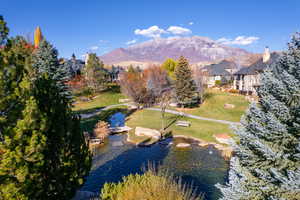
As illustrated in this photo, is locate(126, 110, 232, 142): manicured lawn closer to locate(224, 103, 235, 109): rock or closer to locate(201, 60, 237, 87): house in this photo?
locate(224, 103, 235, 109): rock

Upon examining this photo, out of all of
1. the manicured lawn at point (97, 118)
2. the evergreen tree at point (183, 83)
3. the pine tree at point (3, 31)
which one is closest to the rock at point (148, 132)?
the manicured lawn at point (97, 118)

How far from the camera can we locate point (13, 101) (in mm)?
6332

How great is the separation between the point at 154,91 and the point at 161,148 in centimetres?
2233

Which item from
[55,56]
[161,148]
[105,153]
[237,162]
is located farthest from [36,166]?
[55,56]

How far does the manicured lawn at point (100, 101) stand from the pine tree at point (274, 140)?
132 feet

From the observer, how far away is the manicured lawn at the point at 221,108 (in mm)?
33025

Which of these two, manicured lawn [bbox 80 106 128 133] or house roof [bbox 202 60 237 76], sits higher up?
house roof [bbox 202 60 237 76]

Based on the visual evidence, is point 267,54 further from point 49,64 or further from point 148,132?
point 49,64

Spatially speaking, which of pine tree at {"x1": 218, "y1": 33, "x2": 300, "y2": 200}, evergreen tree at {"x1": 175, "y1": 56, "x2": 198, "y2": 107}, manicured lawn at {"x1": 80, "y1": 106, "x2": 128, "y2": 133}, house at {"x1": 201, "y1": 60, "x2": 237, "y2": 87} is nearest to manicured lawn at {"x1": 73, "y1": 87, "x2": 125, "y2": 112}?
manicured lawn at {"x1": 80, "y1": 106, "x2": 128, "y2": 133}

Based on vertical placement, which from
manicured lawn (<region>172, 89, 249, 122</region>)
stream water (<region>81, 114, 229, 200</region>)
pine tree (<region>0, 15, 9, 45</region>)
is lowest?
stream water (<region>81, 114, 229, 200</region>)

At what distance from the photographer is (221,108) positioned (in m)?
36.3

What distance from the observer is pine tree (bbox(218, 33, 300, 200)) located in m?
5.19

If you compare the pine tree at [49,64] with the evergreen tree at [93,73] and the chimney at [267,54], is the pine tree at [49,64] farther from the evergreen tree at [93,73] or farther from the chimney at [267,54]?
the chimney at [267,54]

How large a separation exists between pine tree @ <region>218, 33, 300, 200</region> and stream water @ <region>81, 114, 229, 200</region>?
8941mm
